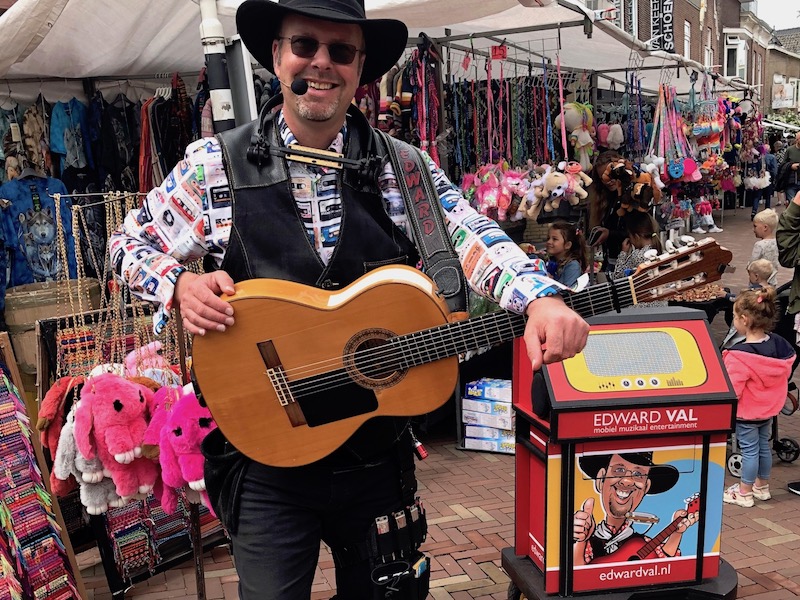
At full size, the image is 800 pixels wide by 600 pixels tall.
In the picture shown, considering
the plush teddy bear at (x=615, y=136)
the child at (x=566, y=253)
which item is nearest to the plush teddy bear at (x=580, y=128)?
the plush teddy bear at (x=615, y=136)

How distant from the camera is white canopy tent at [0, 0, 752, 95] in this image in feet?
12.2

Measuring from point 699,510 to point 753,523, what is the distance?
1.58 m

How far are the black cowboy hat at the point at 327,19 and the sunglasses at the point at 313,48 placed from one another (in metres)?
0.06

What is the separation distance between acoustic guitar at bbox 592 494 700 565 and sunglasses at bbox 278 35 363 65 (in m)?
1.93

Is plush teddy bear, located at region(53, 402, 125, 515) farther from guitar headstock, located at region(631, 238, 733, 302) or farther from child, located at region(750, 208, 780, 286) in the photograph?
child, located at region(750, 208, 780, 286)

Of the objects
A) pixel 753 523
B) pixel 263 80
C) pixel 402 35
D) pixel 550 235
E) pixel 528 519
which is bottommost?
pixel 753 523

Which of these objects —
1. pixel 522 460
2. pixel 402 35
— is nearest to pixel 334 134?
pixel 402 35

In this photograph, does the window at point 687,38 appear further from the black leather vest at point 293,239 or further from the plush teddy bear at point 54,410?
the black leather vest at point 293,239

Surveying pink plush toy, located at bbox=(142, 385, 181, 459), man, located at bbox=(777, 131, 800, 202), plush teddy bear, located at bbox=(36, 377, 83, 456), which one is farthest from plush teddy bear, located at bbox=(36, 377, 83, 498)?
man, located at bbox=(777, 131, 800, 202)

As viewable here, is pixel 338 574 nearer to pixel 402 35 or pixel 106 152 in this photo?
pixel 402 35

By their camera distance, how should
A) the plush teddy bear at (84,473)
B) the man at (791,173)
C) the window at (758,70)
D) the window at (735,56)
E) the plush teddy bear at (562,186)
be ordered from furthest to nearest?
the window at (758,70), the window at (735,56), the man at (791,173), the plush teddy bear at (562,186), the plush teddy bear at (84,473)

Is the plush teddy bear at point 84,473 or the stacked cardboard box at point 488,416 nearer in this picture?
the plush teddy bear at point 84,473

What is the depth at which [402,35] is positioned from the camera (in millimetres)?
1909

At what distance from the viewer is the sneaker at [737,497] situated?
4.05m
